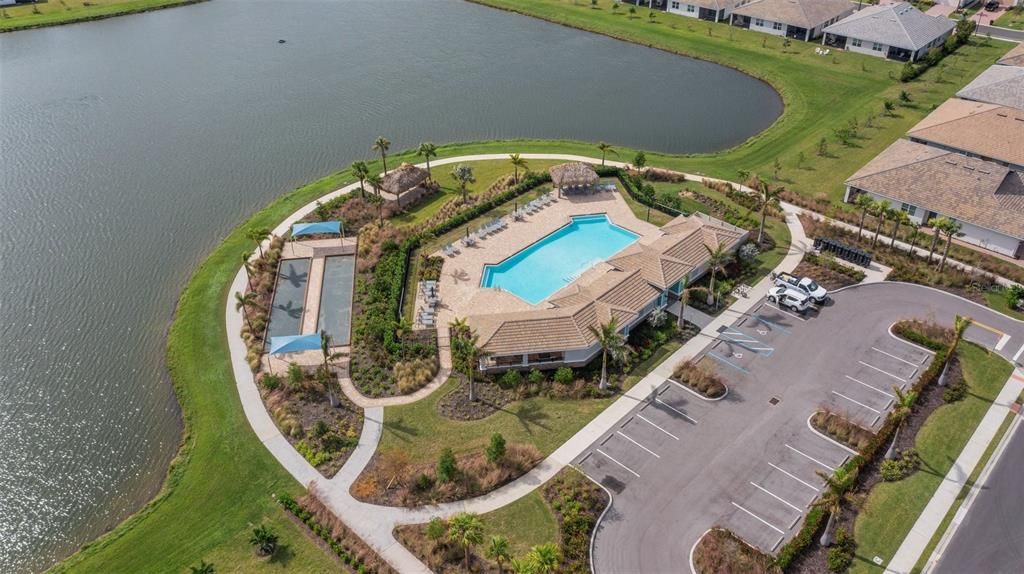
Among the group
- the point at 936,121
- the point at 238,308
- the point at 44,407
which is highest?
the point at 936,121

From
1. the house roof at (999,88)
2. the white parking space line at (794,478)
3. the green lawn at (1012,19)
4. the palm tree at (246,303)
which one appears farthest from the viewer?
the green lawn at (1012,19)

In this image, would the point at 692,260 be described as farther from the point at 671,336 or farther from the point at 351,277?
the point at 351,277

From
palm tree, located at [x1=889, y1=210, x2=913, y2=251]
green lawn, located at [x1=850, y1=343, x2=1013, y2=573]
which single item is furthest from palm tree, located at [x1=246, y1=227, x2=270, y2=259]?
palm tree, located at [x1=889, y1=210, x2=913, y2=251]

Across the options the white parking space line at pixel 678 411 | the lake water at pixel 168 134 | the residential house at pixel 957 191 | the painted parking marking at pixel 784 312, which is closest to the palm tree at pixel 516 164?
the lake water at pixel 168 134

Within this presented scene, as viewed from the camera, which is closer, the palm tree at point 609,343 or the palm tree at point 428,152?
the palm tree at point 609,343

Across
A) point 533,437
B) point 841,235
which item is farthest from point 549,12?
point 533,437

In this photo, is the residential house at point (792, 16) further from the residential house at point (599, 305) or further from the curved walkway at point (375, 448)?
the curved walkway at point (375, 448)
